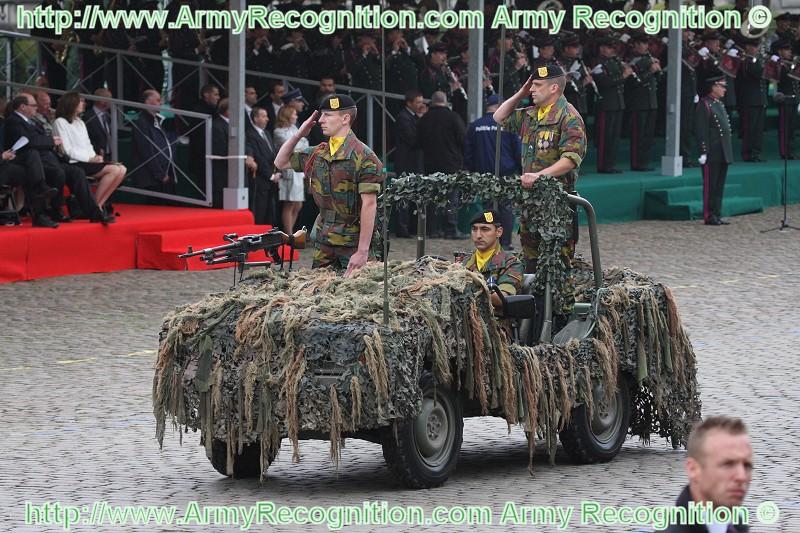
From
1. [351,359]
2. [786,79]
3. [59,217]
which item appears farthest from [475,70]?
[351,359]

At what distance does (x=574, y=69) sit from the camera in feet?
86.8

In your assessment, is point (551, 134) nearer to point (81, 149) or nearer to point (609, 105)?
point (81, 149)

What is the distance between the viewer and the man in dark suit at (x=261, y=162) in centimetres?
2111

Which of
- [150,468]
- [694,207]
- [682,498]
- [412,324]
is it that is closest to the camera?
[682,498]

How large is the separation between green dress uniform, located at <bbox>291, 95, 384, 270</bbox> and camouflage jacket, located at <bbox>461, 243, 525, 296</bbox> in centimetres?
151

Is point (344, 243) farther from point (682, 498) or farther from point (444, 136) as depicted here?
point (444, 136)

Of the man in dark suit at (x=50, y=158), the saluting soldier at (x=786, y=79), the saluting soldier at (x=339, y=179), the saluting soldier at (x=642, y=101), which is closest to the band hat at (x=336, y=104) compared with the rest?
the saluting soldier at (x=339, y=179)

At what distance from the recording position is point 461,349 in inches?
344

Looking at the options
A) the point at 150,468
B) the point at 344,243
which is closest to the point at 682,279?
the point at 344,243

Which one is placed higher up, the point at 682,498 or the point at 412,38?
the point at 412,38


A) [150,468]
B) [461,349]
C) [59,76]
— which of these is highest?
[59,76]

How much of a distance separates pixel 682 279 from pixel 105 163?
245 inches
